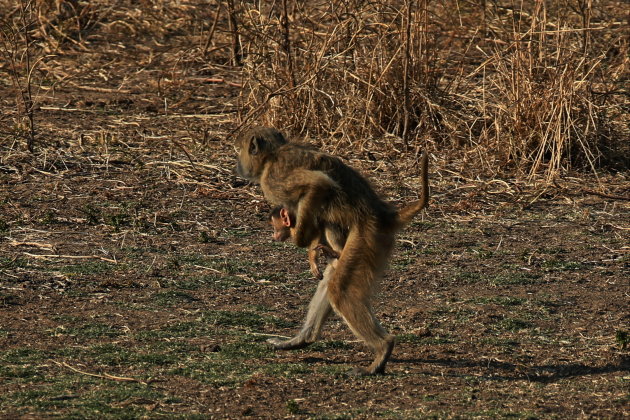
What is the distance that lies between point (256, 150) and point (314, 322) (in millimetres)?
1102

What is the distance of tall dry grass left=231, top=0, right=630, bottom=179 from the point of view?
35.1 ft

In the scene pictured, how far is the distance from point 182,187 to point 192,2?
6023mm

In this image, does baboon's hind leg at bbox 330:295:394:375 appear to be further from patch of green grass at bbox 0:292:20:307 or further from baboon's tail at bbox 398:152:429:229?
patch of green grass at bbox 0:292:20:307

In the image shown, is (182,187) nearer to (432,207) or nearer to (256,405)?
(432,207)

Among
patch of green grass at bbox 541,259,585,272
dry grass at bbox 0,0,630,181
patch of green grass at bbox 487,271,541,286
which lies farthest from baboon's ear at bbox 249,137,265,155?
dry grass at bbox 0,0,630,181

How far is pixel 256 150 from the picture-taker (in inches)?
268

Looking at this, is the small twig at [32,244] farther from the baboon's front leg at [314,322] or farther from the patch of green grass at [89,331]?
the baboon's front leg at [314,322]

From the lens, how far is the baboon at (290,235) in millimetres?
6520

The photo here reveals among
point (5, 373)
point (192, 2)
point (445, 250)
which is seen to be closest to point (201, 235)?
point (445, 250)

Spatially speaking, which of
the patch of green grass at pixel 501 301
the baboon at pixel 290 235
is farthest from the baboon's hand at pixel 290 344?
the patch of green grass at pixel 501 301

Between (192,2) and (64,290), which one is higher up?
(192,2)

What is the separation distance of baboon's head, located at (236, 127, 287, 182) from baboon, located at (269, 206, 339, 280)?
11.3 inches

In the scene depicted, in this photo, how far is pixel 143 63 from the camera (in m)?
14.1

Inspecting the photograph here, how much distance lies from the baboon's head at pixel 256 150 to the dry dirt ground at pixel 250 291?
102 cm
